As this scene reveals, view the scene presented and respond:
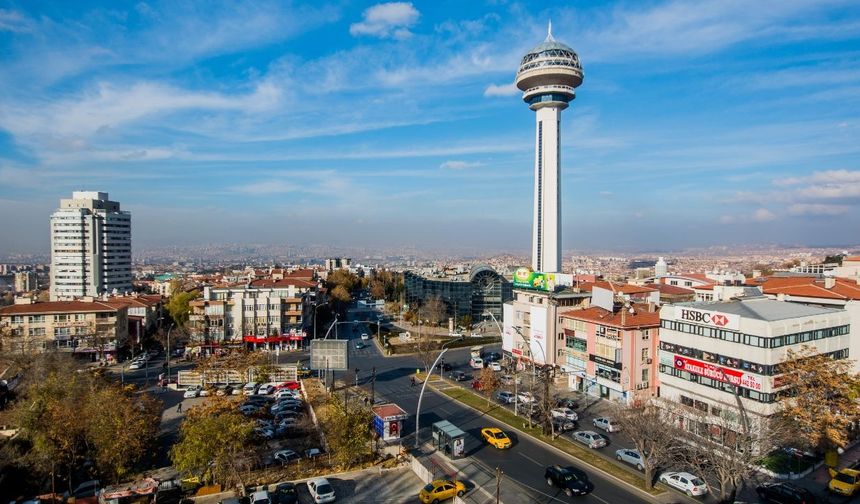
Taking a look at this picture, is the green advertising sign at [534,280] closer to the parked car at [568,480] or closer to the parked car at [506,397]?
the parked car at [506,397]

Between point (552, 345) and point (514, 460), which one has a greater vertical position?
point (552, 345)

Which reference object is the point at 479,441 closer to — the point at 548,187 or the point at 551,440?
the point at 551,440

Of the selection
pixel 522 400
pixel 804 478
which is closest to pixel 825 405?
pixel 804 478

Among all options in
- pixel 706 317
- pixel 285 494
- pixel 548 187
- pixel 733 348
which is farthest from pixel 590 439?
pixel 548 187

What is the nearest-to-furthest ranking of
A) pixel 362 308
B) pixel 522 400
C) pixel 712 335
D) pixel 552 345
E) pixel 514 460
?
1. pixel 514 460
2. pixel 712 335
3. pixel 522 400
4. pixel 552 345
5. pixel 362 308

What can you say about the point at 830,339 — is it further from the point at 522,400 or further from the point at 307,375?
the point at 307,375

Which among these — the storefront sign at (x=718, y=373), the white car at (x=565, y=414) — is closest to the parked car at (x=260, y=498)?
the white car at (x=565, y=414)

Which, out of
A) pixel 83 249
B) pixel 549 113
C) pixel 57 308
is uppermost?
pixel 549 113

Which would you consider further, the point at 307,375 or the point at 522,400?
the point at 307,375
